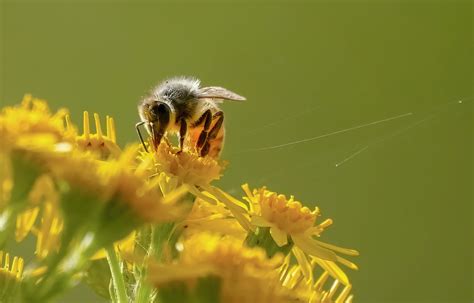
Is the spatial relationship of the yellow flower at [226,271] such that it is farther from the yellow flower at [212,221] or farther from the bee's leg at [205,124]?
the bee's leg at [205,124]

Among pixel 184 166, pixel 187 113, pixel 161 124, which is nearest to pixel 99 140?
pixel 184 166

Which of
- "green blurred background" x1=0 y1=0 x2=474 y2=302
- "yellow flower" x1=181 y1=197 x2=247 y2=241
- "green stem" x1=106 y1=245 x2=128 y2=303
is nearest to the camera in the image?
"green stem" x1=106 y1=245 x2=128 y2=303

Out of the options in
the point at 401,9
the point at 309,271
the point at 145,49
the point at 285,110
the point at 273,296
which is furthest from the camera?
the point at 401,9

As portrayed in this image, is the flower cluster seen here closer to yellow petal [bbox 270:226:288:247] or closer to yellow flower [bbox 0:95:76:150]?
yellow flower [bbox 0:95:76:150]

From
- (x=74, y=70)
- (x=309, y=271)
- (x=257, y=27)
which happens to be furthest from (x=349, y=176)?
(x=309, y=271)

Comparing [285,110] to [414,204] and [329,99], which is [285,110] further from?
[414,204]

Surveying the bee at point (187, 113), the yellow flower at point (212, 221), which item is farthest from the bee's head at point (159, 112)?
the yellow flower at point (212, 221)

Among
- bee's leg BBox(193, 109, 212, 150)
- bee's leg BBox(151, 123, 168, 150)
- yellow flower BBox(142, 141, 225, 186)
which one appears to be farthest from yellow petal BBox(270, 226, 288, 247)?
bee's leg BBox(193, 109, 212, 150)
